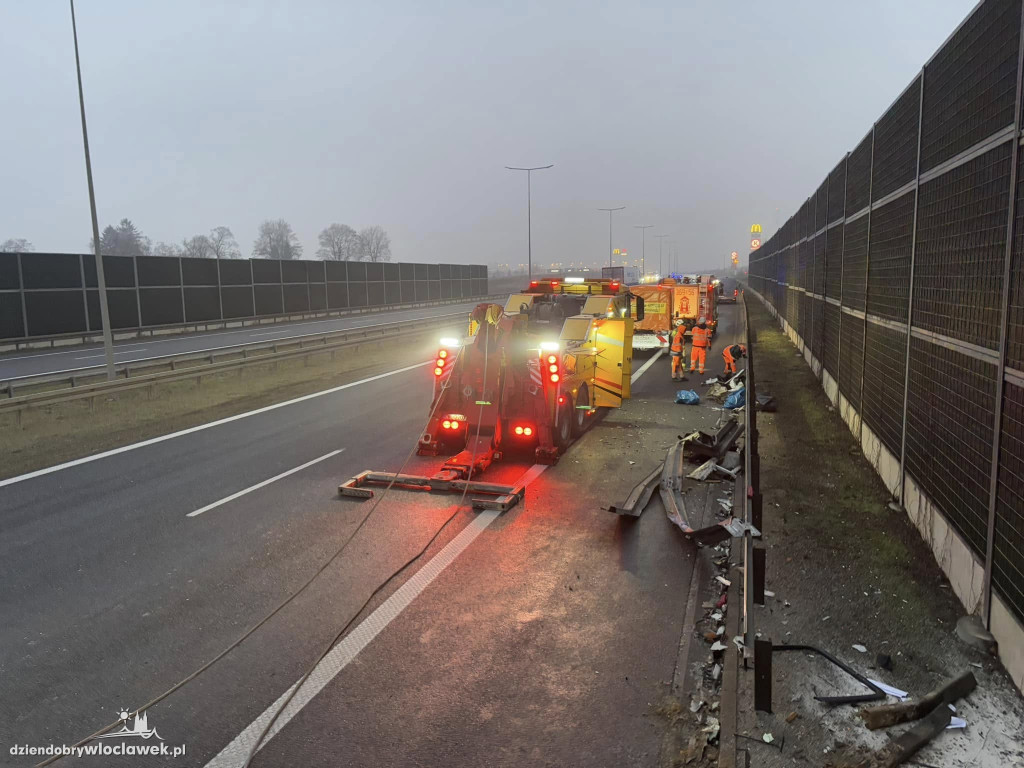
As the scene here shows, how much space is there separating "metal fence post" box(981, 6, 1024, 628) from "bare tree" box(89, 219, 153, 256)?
11632cm

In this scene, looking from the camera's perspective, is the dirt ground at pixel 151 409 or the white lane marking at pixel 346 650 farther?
the dirt ground at pixel 151 409

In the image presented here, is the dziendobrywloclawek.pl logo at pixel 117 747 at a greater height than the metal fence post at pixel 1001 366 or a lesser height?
lesser

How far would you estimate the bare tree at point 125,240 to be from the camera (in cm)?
10812

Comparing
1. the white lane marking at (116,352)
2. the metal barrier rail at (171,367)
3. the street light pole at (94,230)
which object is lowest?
the white lane marking at (116,352)

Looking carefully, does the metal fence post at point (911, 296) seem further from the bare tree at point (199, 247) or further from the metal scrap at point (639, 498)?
the bare tree at point (199, 247)

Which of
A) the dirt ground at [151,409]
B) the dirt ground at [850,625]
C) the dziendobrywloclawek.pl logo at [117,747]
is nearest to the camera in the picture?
the dirt ground at [850,625]

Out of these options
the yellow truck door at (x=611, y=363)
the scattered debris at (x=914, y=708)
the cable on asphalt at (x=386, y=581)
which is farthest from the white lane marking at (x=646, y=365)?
the scattered debris at (x=914, y=708)

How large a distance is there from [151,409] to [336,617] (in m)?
11.6

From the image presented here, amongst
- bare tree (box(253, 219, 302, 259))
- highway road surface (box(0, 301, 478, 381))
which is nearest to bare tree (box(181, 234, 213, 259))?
bare tree (box(253, 219, 302, 259))

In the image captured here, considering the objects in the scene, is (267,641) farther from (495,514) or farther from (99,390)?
(99,390)

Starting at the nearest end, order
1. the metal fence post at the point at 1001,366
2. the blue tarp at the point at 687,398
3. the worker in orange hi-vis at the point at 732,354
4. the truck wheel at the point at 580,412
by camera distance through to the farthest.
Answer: the metal fence post at the point at 1001,366 → the truck wheel at the point at 580,412 → the blue tarp at the point at 687,398 → the worker in orange hi-vis at the point at 732,354

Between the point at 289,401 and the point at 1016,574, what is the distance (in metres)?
14.6

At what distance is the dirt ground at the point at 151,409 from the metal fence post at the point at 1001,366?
11910mm

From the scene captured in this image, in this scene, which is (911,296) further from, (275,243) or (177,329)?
(275,243)
